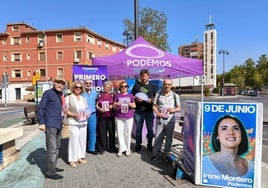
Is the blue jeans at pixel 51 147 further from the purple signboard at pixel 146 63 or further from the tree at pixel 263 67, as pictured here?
the tree at pixel 263 67

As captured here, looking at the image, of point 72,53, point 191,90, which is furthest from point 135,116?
point 191,90

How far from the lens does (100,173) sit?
5.38m

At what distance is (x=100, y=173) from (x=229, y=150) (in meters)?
2.40

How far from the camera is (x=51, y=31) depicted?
50.4 meters

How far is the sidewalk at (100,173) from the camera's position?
4.79 m

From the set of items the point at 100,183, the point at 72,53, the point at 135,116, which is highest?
the point at 72,53

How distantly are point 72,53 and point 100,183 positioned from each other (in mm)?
46921

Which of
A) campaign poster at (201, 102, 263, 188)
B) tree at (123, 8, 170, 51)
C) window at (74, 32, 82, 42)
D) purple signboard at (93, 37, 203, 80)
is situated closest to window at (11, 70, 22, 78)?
window at (74, 32, 82, 42)

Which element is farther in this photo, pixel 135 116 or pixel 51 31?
pixel 51 31

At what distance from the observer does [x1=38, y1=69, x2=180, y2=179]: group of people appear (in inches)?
202

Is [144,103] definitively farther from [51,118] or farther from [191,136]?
[51,118]

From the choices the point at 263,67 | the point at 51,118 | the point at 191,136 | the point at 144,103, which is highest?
the point at 263,67

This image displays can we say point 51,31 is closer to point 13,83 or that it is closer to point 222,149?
point 13,83

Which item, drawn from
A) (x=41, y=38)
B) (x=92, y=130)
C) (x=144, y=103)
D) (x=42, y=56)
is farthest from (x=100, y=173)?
(x=41, y=38)
